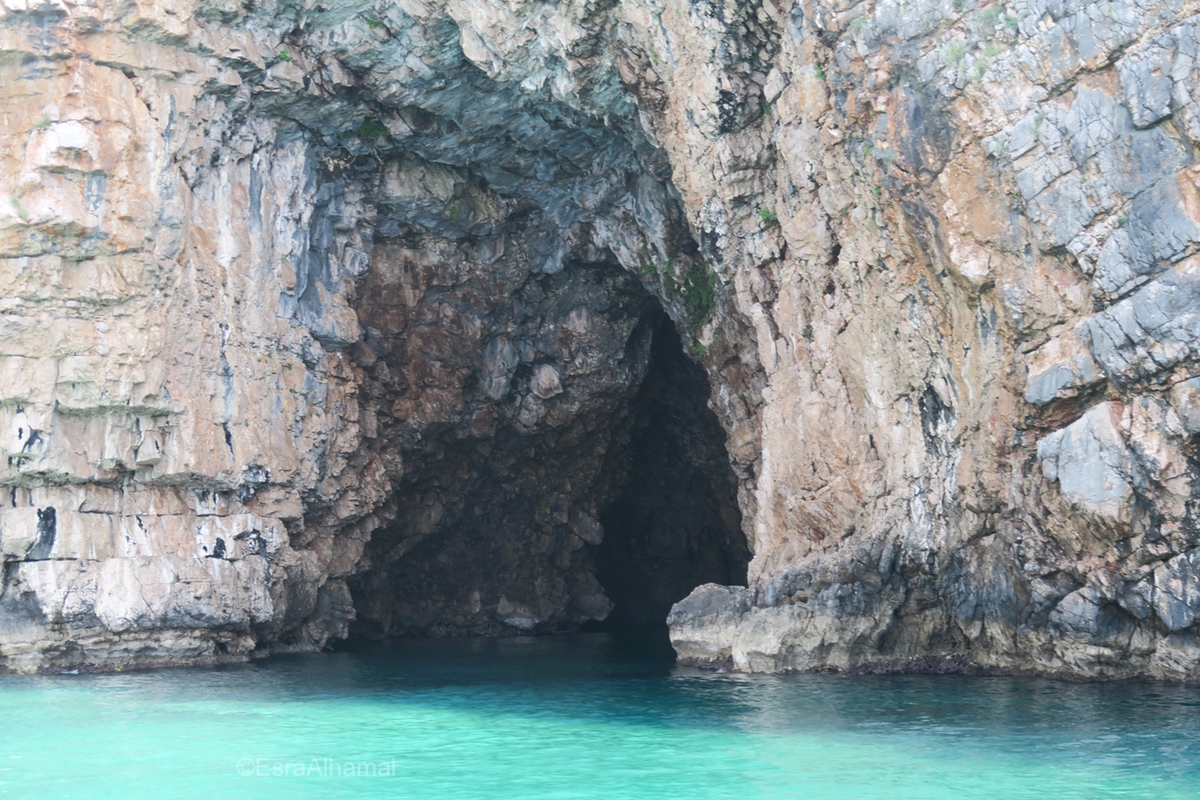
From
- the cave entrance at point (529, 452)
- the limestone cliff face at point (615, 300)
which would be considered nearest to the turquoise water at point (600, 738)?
the limestone cliff face at point (615, 300)

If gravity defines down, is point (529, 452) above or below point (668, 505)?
above

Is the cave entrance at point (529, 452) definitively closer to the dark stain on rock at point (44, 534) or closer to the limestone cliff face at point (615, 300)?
the limestone cliff face at point (615, 300)

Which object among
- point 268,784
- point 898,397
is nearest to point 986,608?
point 898,397

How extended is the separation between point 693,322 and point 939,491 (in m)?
9.34

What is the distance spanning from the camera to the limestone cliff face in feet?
59.1

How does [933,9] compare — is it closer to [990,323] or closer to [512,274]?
[990,323]

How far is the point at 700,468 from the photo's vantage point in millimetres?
38344

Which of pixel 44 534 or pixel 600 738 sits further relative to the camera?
pixel 44 534

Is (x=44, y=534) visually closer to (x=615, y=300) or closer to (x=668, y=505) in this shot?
(x=615, y=300)

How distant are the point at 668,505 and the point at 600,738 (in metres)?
24.8

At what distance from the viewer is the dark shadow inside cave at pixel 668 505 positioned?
36.4 m

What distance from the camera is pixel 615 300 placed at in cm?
3309

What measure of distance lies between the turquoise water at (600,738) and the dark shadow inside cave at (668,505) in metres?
14.2

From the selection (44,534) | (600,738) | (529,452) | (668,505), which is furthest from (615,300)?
(600,738)
